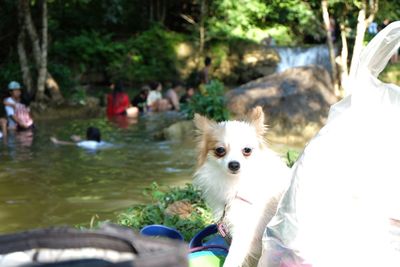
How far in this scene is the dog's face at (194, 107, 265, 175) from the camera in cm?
340

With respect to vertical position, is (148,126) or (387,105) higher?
(387,105)

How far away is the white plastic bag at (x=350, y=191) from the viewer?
8.41ft

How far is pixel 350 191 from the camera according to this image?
8.66 ft

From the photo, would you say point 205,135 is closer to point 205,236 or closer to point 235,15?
point 205,236

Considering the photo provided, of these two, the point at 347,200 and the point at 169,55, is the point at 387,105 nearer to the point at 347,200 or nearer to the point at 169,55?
the point at 347,200

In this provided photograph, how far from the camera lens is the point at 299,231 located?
8.44ft

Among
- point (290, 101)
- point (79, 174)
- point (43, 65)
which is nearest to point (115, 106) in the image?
point (43, 65)

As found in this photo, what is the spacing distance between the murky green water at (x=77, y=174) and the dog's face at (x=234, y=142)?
9.04ft

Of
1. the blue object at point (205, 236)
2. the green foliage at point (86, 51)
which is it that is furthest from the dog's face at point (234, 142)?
the green foliage at point (86, 51)

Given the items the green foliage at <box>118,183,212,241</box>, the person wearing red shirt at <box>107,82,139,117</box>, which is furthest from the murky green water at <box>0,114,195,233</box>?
the person wearing red shirt at <box>107,82,139,117</box>

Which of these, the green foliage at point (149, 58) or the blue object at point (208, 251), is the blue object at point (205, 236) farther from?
the green foliage at point (149, 58)

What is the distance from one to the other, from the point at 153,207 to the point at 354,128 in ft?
9.33

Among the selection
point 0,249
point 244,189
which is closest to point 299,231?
point 244,189

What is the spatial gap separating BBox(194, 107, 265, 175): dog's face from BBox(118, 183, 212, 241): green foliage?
100cm
